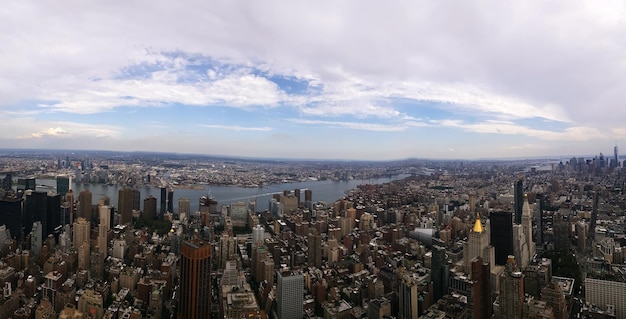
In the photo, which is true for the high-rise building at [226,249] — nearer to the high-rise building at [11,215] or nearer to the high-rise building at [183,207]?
the high-rise building at [183,207]

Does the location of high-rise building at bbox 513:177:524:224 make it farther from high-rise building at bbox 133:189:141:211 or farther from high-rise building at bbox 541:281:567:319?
high-rise building at bbox 133:189:141:211

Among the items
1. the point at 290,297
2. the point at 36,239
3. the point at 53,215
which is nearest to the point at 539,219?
the point at 290,297

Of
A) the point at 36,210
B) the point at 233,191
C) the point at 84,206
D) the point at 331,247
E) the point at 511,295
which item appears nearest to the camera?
the point at 511,295

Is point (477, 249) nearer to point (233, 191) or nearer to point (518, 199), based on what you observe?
point (518, 199)

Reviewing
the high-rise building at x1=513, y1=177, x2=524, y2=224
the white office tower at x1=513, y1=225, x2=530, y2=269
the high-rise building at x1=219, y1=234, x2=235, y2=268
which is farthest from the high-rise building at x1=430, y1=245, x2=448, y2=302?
the high-rise building at x1=513, y1=177, x2=524, y2=224

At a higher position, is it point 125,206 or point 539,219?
point 539,219
